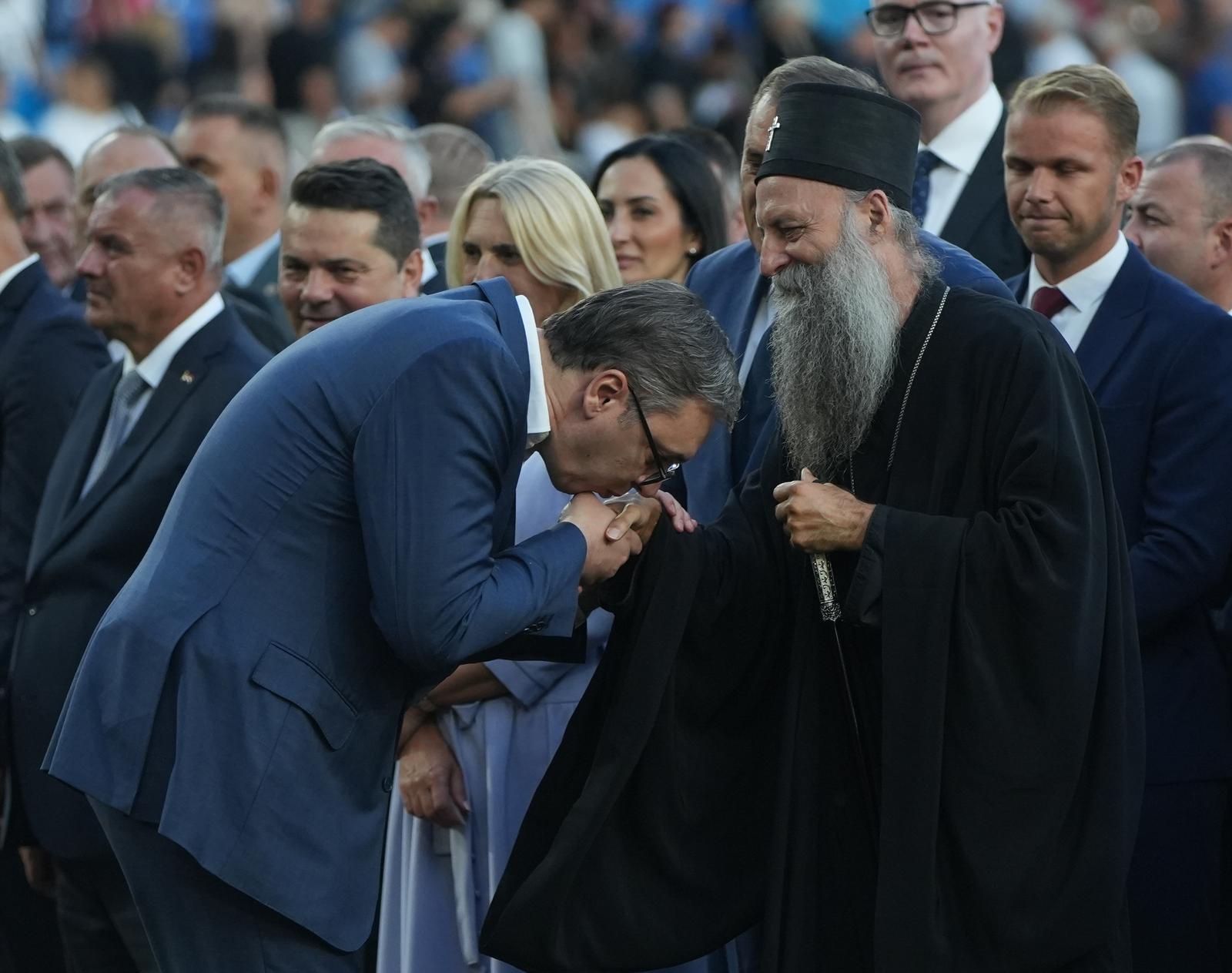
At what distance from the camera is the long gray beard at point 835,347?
12.8 feet

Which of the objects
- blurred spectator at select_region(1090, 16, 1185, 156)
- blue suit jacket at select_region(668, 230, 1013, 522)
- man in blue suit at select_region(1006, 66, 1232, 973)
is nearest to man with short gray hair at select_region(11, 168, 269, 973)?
blue suit jacket at select_region(668, 230, 1013, 522)

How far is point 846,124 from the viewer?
397 centimetres

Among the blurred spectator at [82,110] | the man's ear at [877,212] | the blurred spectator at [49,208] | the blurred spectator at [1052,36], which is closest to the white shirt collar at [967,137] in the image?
the man's ear at [877,212]

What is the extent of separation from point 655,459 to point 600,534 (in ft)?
0.66

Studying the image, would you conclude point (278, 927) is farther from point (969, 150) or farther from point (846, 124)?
point (969, 150)

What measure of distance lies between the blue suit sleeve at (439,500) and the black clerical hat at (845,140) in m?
0.92

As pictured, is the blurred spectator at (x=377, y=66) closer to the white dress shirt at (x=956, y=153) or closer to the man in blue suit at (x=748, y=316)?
the white dress shirt at (x=956, y=153)

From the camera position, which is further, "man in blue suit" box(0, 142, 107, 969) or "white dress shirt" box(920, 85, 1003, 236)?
"white dress shirt" box(920, 85, 1003, 236)

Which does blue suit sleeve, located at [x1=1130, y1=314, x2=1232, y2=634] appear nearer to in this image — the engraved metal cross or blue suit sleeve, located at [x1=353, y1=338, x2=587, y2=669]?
the engraved metal cross

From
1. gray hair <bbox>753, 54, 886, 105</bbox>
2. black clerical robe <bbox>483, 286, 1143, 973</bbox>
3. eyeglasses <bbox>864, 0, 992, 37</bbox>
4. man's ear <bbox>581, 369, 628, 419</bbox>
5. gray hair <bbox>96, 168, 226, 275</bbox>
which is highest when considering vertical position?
eyeglasses <bbox>864, 0, 992, 37</bbox>

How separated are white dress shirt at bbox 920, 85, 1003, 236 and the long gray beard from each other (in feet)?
5.66

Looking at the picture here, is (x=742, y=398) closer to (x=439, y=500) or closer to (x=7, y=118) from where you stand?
(x=439, y=500)

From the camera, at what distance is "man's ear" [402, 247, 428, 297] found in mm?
5441

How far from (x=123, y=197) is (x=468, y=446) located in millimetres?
2378
